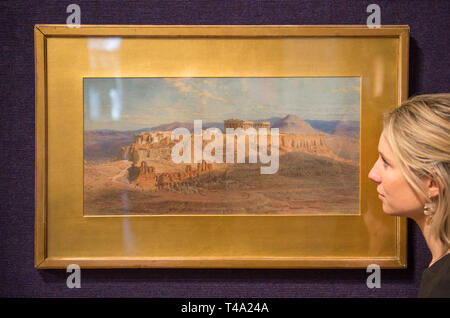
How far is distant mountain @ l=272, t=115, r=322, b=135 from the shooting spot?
1.04m

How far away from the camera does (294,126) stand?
104 cm

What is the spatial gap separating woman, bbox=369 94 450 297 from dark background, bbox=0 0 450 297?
1.21 ft

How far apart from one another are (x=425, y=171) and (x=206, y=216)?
0.63 meters

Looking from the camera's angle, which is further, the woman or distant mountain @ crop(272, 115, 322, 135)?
distant mountain @ crop(272, 115, 322, 135)

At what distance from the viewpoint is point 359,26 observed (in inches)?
40.2

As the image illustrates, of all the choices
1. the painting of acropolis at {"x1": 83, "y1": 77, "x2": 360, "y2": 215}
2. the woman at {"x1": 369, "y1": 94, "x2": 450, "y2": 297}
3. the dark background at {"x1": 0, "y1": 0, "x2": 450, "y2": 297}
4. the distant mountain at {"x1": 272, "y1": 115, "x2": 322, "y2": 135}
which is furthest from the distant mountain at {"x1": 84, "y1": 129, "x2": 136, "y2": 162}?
the woman at {"x1": 369, "y1": 94, "x2": 450, "y2": 297}

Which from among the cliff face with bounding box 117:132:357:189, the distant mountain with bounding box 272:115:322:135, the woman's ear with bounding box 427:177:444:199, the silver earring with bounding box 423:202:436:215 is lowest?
the silver earring with bounding box 423:202:436:215

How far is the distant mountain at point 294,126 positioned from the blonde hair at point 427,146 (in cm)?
31

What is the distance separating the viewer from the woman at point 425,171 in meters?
0.68

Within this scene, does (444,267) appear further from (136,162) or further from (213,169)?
(136,162)

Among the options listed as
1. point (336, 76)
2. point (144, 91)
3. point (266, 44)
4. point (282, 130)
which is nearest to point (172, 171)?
point (144, 91)

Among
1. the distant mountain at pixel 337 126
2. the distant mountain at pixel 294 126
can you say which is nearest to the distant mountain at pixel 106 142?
the distant mountain at pixel 294 126

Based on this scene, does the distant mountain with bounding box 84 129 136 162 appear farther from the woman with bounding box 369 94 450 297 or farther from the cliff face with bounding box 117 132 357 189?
the woman with bounding box 369 94 450 297

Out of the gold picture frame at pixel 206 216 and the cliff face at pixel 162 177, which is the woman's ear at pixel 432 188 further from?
the cliff face at pixel 162 177
